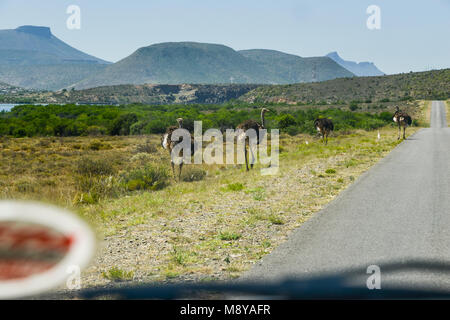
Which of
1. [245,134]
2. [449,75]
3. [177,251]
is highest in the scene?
[449,75]

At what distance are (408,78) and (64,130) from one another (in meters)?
105

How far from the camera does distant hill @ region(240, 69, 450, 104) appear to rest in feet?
356

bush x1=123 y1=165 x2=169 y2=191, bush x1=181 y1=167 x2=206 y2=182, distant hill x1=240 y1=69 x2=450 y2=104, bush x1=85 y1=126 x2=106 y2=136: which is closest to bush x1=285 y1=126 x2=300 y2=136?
bush x1=85 y1=126 x2=106 y2=136

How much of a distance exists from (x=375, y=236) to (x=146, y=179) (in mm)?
9275

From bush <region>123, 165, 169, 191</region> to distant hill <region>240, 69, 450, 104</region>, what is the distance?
95.7 meters

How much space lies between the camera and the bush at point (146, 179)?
46.2 feet

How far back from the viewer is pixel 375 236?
6.75m

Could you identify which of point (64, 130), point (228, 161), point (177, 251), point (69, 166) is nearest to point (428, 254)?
point (177, 251)

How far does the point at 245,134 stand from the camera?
677 inches

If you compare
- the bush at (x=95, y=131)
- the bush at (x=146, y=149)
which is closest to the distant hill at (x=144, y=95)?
the bush at (x=95, y=131)

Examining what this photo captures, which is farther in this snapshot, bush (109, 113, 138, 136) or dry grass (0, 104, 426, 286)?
bush (109, 113, 138, 136)

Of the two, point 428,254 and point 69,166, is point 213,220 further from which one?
point 69,166

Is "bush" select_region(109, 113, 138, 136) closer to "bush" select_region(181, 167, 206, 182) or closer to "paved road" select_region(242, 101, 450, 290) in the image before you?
"bush" select_region(181, 167, 206, 182)
